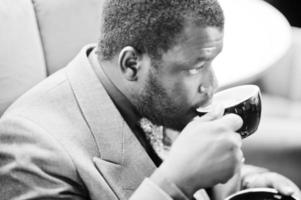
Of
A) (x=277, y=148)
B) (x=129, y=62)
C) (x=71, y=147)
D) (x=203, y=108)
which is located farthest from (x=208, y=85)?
(x=277, y=148)

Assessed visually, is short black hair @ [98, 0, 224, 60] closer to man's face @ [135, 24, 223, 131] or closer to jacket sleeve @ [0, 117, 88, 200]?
man's face @ [135, 24, 223, 131]

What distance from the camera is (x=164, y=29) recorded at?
88 centimetres

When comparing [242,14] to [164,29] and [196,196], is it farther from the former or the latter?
[196,196]

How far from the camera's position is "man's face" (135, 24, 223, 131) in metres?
0.89

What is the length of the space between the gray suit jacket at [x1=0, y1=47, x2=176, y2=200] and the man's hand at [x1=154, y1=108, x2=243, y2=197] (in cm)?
5

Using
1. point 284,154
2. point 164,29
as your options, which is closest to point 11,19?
point 164,29

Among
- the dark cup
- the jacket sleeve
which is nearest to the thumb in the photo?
the dark cup

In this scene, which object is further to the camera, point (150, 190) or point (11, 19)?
point (11, 19)

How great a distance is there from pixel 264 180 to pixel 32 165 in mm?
556

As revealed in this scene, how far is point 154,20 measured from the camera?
→ 0.87m

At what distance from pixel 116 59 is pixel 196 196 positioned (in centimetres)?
37

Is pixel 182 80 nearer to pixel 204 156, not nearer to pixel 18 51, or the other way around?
pixel 204 156

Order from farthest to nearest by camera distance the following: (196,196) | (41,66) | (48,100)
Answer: (41,66) → (196,196) → (48,100)

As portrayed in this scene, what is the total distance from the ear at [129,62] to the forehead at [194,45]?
55 millimetres
